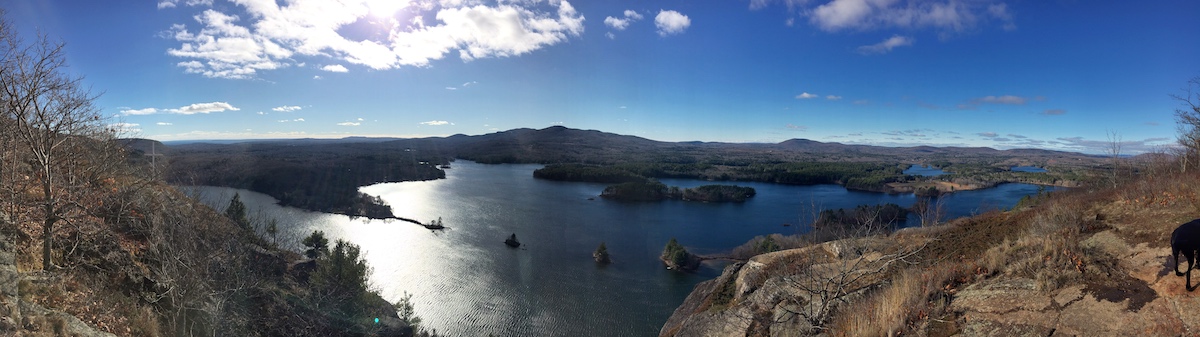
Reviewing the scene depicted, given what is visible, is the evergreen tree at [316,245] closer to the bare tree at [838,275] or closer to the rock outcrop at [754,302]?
the rock outcrop at [754,302]

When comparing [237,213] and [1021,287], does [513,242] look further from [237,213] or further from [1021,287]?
[1021,287]

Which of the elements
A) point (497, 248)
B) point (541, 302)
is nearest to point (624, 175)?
point (497, 248)

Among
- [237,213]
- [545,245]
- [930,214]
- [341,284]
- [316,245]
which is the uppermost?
[930,214]

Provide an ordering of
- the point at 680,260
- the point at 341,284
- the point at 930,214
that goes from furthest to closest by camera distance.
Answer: the point at 680,260 < the point at 930,214 < the point at 341,284

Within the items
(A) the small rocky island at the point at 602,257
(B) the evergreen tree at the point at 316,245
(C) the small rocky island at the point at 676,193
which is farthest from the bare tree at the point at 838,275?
(C) the small rocky island at the point at 676,193

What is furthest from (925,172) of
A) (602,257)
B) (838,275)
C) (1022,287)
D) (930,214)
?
(838,275)

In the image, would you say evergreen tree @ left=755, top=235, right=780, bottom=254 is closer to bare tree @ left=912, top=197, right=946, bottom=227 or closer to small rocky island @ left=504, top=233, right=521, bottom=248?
bare tree @ left=912, top=197, right=946, bottom=227

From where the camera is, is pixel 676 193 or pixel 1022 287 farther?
pixel 676 193
